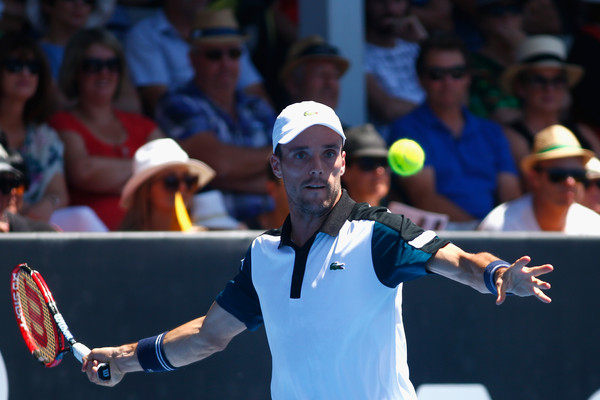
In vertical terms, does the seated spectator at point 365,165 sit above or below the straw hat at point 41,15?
below

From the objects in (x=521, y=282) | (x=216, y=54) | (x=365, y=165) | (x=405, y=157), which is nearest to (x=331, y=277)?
(x=521, y=282)

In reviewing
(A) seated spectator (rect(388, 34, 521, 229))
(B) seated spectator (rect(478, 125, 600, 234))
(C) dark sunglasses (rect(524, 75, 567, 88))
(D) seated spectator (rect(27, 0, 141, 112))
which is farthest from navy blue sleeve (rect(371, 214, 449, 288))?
(C) dark sunglasses (rect(524, 75, 567, 88))

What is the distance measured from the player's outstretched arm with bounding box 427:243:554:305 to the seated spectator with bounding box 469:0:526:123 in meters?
4.68

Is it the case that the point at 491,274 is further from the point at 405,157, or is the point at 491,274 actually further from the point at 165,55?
the point at 165,55

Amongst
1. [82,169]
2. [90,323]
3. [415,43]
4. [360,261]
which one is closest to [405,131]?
[415,43]

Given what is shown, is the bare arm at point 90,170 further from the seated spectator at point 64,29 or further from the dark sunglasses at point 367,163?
the dark sunglasses at point 367,163

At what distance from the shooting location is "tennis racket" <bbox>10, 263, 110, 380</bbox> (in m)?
3.95

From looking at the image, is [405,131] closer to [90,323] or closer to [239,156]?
[239,156]

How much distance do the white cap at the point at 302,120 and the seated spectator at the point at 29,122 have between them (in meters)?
2.69

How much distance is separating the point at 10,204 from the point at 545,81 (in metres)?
4.14

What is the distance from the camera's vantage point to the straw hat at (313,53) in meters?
6.75

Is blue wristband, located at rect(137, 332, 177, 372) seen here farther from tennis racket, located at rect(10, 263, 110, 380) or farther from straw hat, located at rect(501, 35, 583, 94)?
straw hat, located at rect(501, 35, 583, 94)

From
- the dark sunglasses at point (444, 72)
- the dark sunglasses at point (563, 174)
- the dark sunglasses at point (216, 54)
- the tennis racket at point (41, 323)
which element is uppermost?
the dark sunglasses at point (216, 54)

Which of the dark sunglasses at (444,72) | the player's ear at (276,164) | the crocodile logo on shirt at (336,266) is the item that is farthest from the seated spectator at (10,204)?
the dark sunglasses at (444,72)
